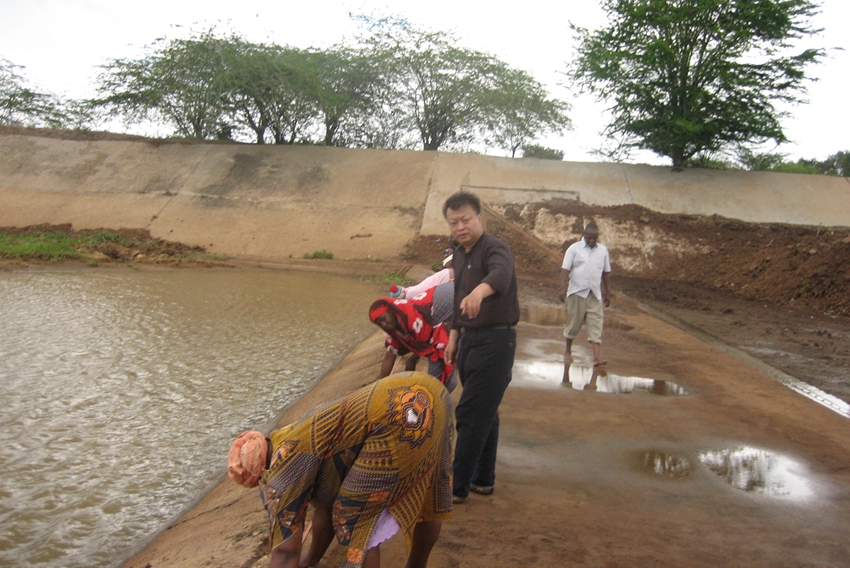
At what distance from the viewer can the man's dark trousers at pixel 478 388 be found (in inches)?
150

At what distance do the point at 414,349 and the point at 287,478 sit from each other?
2219 mm

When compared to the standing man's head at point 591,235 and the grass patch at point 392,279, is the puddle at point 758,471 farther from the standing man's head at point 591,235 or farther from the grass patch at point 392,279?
the grass patch at point 392,279

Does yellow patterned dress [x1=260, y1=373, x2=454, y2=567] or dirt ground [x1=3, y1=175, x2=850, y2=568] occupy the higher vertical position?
yellow patterned dress [x1=260, y1=373, x2=454, y2=567]

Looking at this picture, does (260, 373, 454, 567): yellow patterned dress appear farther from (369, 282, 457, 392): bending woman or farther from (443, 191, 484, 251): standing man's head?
(369, 282, 457, 392): bending woman

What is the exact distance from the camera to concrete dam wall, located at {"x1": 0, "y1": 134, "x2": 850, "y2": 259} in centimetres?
1978

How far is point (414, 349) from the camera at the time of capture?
15.2ft

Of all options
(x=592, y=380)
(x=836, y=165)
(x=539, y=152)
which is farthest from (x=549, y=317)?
(x=836, y=165)

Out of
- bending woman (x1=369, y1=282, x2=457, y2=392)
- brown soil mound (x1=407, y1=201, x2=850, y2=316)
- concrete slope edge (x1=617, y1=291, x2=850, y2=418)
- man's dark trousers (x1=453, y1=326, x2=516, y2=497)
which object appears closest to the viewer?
man's dark trousers (x1=453, y1=326, x2=516, y2=497)

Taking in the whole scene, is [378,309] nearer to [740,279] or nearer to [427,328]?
[427,328]

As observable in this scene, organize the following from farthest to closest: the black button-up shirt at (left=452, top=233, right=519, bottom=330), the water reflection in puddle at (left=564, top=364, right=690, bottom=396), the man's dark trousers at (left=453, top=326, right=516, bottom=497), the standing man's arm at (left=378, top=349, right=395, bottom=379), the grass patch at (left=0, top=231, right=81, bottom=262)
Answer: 1. the grass patch at (left=0, top=231, right=81, bottom=262)
2. the water reflection in puddle at (left=564, top=364, right=690, bottom=396)
3. the standing man's arm at (left=378, top=349, right=395, bottom=379)
4. the man's dark trousers at (left=453, top=326, right=516, bottom=497)
5. the black button-up shirt at (left=452, top=233, right=519, bottom=330)

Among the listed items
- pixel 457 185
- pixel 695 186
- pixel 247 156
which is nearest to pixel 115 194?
pixel 247 156

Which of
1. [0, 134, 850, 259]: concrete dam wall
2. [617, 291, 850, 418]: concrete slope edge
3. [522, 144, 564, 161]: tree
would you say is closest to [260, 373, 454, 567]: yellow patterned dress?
[617, 291, 850, 418]: concrete slope edge

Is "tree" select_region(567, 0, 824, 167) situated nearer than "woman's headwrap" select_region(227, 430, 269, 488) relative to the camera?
No

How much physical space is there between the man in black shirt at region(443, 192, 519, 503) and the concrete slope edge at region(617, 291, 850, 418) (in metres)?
3.83
